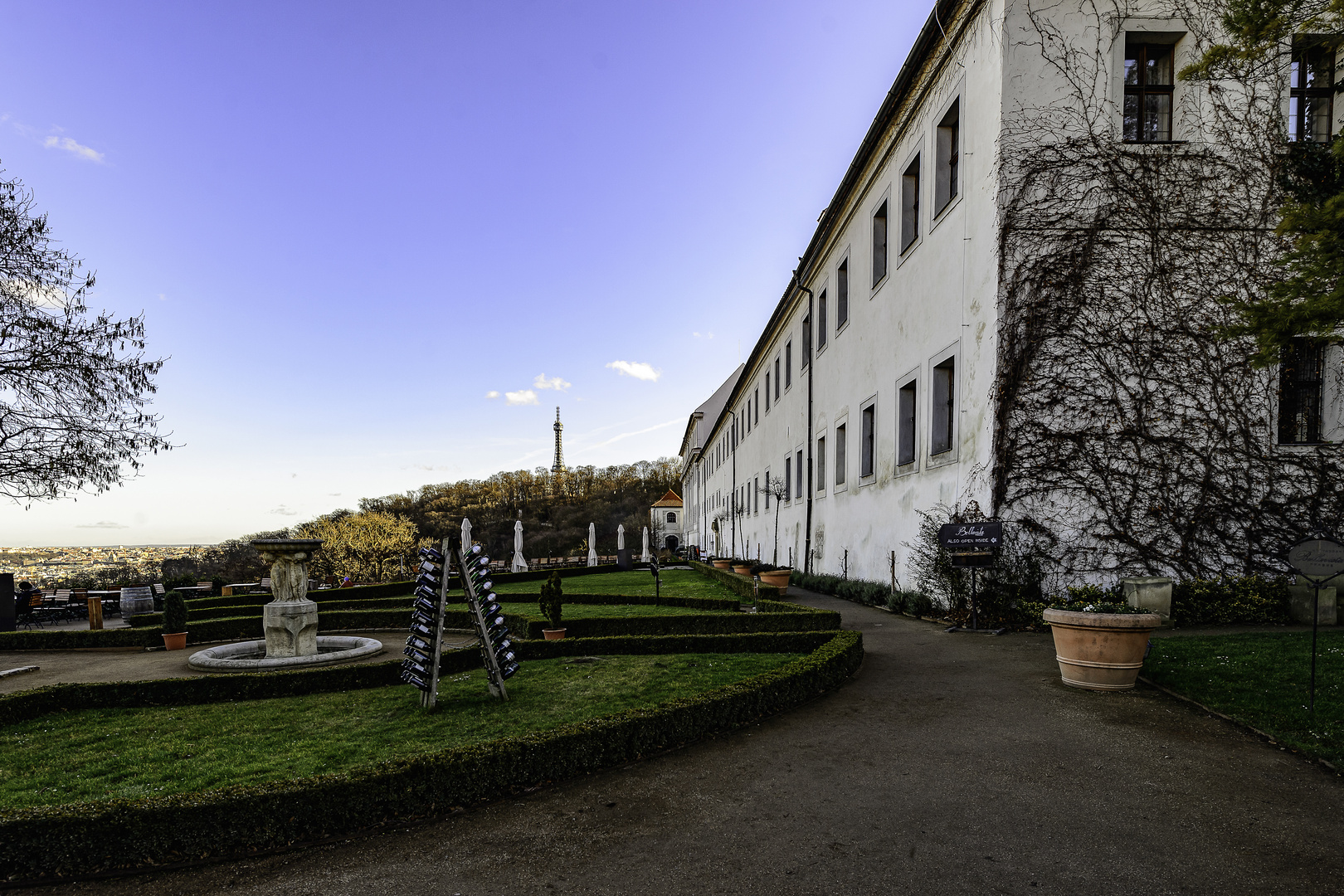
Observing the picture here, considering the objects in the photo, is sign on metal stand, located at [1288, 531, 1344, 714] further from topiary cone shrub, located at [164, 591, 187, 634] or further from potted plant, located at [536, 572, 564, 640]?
topiary cone shrub, located at [164, 591, 187, 634]

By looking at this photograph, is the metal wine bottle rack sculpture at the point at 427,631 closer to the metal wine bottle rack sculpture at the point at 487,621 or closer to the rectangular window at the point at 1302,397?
the metal wine bottle rack sculpture at the point at 487,621

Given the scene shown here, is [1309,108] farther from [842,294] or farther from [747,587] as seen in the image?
[747,587]

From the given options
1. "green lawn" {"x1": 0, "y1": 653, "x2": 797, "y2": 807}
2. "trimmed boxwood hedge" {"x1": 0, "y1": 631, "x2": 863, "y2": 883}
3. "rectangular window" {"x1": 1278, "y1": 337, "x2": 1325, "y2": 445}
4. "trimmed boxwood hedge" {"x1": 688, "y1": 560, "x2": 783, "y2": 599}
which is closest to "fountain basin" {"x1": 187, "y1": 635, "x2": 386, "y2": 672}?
"green lawn" {"x1": 0, "y1": 653, "x2": 797, "y2": 807}

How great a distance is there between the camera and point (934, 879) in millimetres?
3426

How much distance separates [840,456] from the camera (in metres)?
19.9

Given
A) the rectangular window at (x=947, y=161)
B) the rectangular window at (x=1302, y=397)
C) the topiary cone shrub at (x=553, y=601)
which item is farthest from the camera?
the rectangular window at (x=947, y=161)

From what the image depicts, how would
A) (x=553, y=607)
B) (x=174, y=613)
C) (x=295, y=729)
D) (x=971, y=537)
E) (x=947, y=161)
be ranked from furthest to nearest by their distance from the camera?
(x=947, y=161)
(x=174, y=613)
(x=553, y=607)
(x=971, y=537)
(x=295, y=729)

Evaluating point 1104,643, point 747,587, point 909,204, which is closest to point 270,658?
point 747,587

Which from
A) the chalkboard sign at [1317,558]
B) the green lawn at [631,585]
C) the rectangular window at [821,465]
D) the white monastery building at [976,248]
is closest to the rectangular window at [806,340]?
the rectangular window at [821,465]

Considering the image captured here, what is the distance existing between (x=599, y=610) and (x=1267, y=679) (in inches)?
483

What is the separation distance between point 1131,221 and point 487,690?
1154 cm

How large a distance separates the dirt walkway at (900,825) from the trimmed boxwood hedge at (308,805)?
136 mm

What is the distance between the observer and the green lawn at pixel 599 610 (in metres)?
14.9

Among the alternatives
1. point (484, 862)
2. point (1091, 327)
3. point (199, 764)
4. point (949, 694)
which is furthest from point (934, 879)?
point (1091, 327)
